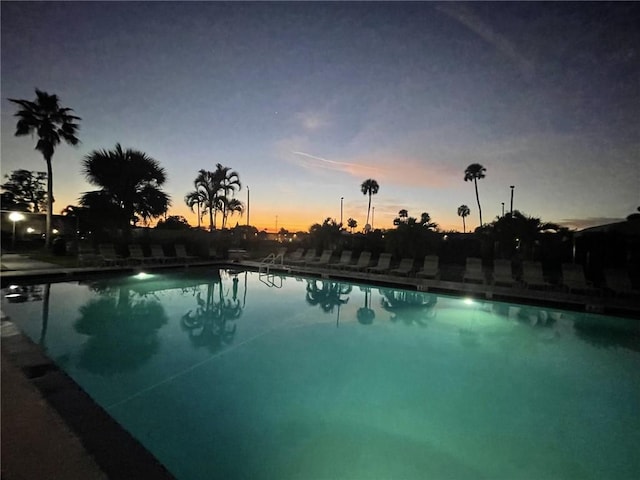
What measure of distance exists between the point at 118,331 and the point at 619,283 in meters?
12.1

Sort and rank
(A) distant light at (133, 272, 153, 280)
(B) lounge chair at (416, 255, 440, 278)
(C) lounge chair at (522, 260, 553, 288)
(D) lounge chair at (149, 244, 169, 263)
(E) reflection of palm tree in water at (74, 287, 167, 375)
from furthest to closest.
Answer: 1. (D) lounge chair at (149, 244, 169, 263)
2. (B) lounge chair at (416, 255, 440, 278)
3. (A) distant light at (133, 272, 153, 280)
4. (C) lounge chair at (522, 260, 553, 288)
5. (E) reflection of palm tree in water at (74, 287, 167, 375)

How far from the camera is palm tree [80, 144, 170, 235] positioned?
15.6 m

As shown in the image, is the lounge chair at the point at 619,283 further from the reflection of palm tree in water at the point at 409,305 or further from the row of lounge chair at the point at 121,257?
the row of lounge chair at the point at 121,257

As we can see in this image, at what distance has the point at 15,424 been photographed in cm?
218

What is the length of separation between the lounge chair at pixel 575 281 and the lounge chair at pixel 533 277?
46 centimetres

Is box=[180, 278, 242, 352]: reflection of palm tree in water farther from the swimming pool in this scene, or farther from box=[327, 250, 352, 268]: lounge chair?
box=[327, 250, 352, 268]: lounge chair

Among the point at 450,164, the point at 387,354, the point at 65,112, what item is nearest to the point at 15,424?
the point at 387,354

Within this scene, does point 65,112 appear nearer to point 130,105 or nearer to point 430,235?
point 130,105

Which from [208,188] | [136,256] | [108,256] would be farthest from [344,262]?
[208,188]

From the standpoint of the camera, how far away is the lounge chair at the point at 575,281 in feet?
29.8

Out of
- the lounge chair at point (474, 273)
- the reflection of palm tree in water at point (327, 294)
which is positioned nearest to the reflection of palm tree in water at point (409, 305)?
the reflection of palm tree in water at point (327, 294)

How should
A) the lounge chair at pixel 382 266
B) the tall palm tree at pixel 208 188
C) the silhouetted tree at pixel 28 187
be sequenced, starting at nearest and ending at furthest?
the lounge chair at pixel 382 266 < the tall palm tree at pixel 208 188 < the silhouetted tree at pixel 28 187

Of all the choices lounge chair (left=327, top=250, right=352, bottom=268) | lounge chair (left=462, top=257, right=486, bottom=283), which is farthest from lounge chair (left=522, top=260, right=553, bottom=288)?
lounge chair (left=327, top=250, right=352, bottom=268)

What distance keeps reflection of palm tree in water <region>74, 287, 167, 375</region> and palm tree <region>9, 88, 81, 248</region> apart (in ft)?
35.8
